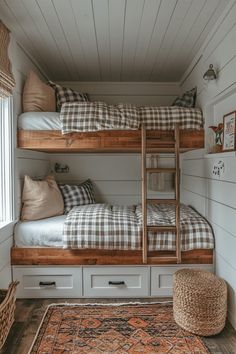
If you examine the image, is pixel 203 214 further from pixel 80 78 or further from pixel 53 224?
pixel 80 78

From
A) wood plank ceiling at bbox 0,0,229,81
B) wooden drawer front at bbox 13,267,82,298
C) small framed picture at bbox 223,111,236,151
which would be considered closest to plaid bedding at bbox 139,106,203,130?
small framed picture at bbox 223,111,236,151

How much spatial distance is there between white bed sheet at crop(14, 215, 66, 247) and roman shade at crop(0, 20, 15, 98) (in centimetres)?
118

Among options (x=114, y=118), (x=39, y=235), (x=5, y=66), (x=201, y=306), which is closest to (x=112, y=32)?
(x=114, y=118)

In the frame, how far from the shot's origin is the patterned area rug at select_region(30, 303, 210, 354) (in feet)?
6.69

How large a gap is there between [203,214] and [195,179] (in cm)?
48

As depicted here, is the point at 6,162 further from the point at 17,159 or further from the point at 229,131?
the point at 229,131

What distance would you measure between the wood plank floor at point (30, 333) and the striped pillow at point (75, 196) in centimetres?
101


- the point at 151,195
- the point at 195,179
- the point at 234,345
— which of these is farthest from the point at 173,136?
the point at 234,345

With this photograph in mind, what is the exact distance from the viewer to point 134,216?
3.01 meters

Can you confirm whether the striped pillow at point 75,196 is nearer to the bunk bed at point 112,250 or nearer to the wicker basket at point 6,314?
the bunk bed at point 112,250

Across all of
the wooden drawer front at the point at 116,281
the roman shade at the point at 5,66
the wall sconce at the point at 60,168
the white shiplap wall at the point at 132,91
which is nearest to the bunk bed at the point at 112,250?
the wooden drawer front at the point at 116,281

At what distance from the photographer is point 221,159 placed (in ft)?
8.19

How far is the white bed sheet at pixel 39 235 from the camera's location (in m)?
2.76

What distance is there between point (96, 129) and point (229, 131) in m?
1.15
